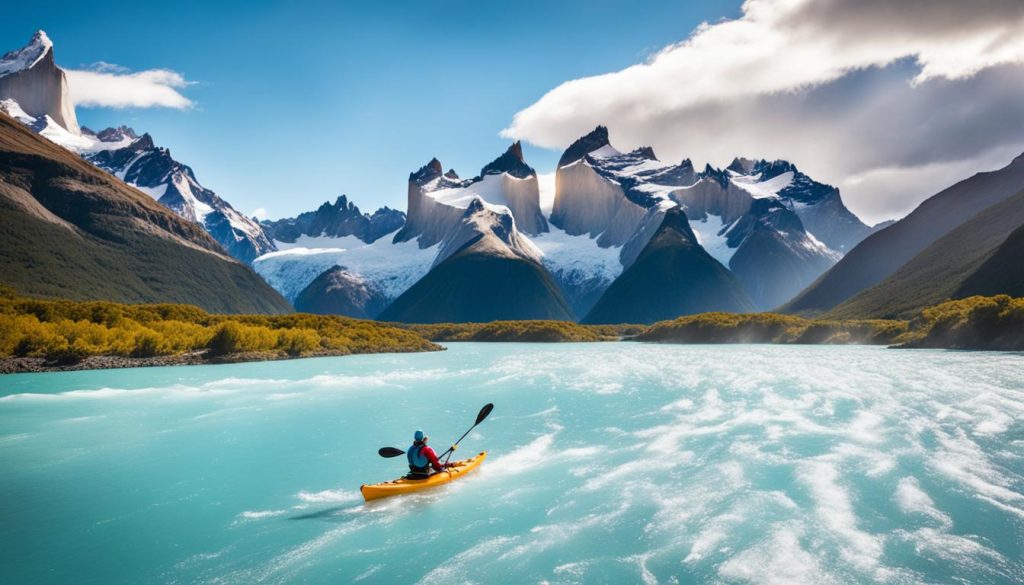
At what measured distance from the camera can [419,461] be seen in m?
14.5

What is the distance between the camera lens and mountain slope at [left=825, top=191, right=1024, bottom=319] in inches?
3538

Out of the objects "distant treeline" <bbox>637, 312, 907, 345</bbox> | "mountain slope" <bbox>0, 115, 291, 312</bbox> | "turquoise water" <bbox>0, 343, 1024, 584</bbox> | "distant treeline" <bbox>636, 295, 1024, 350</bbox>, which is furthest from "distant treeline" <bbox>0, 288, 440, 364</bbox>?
"distant treeline" <bbox>636, 295, 1024, 350</bbox>

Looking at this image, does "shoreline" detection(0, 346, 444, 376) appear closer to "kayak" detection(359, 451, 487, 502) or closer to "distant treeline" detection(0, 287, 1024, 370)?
"distant treeline" detection(0, 287, 1024, 370)

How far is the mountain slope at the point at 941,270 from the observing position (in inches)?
3538

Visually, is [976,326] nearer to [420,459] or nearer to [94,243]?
[420,459]

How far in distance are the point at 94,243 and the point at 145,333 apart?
251 ft

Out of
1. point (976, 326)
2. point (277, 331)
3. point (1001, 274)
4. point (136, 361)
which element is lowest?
point (976, 326)

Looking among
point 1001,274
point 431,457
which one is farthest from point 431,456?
point 1001,274

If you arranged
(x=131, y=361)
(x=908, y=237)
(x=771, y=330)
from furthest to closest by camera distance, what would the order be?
(x=908, y=237), (x=771, y=330), (x=131, y=361)

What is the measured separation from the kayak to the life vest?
204 millimetres

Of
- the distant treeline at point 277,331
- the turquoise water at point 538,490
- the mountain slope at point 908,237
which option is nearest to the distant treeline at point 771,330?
the distant treeline at point 277,331

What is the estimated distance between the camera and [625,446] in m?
19.0

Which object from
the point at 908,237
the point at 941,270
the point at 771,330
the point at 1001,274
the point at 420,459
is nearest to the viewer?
the point at 420,459

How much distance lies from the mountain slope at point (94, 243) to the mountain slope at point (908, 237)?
14059 cm
